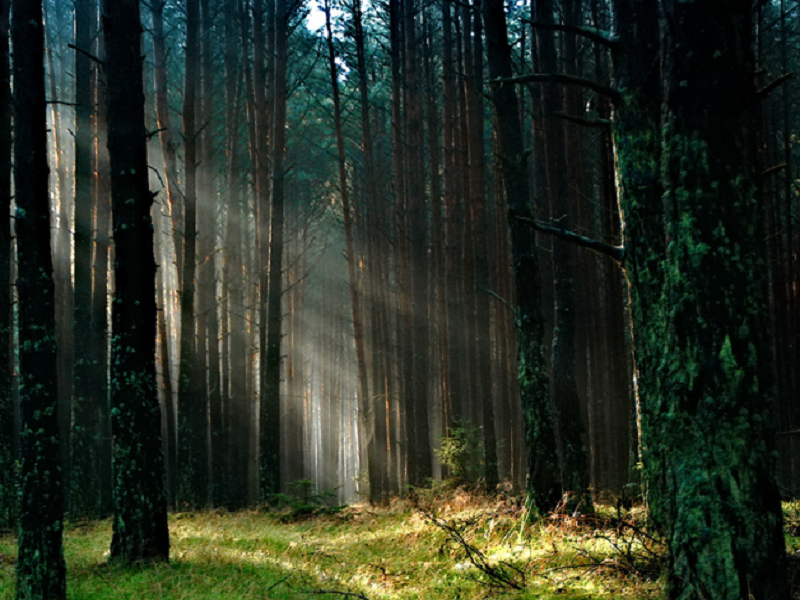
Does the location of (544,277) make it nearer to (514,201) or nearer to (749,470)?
(514,201)

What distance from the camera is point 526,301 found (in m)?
9.73

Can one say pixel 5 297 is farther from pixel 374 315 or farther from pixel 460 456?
pixel 374 315

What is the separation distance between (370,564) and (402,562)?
1.18ft

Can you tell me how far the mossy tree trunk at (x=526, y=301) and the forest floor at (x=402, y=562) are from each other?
72cm

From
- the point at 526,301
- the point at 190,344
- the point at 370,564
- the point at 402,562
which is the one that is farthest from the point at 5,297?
the point at 526,301

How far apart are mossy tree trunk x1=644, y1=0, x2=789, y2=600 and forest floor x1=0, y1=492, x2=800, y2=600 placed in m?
1.28

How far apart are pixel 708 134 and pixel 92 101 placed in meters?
14.7

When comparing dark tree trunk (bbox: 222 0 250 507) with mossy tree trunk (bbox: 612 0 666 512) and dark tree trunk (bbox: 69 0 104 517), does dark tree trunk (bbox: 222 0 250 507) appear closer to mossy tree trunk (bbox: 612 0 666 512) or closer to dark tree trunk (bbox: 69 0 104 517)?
dark tree trunk (bbox: 69 0 104 517)

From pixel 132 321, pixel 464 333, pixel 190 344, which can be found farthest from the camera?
pixel 464 333

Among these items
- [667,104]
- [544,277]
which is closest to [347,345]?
[544,277]

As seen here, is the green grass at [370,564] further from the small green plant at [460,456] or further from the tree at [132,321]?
the small green plant at [460,456]

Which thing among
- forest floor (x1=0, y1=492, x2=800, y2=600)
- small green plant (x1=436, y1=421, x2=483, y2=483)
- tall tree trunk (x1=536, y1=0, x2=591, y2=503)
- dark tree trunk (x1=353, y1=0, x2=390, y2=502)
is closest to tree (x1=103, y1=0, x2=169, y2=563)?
forest floor (x1=0, y1=492, x2=800, y2=600)

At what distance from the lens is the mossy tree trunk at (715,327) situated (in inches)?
154

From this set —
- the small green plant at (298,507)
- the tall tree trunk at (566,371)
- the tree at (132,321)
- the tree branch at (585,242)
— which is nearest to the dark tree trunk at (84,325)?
the small green plant at (298,507)
